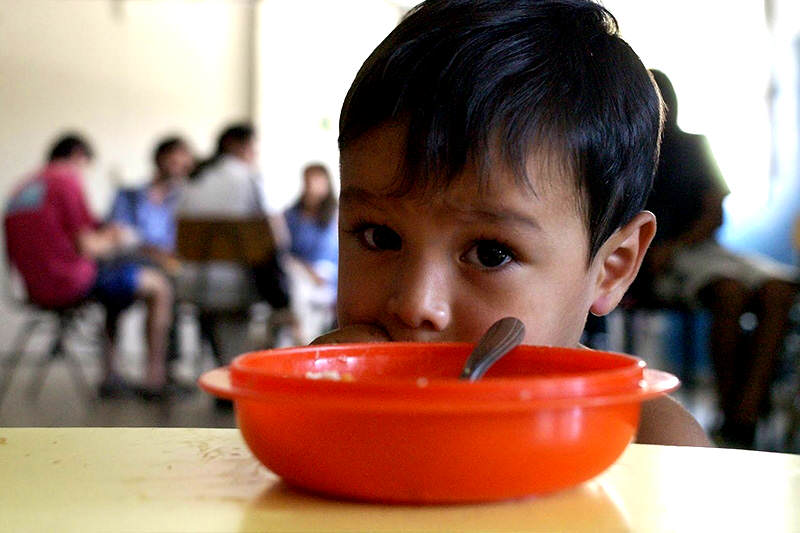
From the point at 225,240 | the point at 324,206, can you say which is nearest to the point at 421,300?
the point at 225,240

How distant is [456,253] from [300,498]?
41 cm

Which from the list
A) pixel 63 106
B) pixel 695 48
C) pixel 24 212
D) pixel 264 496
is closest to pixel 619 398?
pixel 264 496

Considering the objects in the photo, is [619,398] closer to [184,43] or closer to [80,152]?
[80,152]

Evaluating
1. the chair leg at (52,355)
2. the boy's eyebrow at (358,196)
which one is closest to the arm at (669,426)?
the boy's eyebrow at (358,196)

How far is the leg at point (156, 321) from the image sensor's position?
4.85 meters

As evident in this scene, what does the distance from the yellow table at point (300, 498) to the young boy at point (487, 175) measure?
28 cm

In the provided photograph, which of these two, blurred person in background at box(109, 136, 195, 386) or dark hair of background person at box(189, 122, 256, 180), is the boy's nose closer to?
dark hair of background person at box(189, 122, 256, 180)

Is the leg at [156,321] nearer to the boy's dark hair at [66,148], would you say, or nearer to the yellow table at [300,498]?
the boy's dark hair at [66,148]

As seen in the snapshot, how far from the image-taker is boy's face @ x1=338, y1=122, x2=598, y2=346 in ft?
2.74

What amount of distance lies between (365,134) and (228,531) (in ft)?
1.83

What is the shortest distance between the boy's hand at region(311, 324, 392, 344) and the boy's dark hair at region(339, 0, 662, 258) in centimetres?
13

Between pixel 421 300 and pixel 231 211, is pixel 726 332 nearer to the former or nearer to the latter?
pixel 231 211

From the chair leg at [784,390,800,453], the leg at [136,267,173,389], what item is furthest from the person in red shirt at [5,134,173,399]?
the chair leg at [784,390,800,453]

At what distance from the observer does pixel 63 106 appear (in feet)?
23.2
